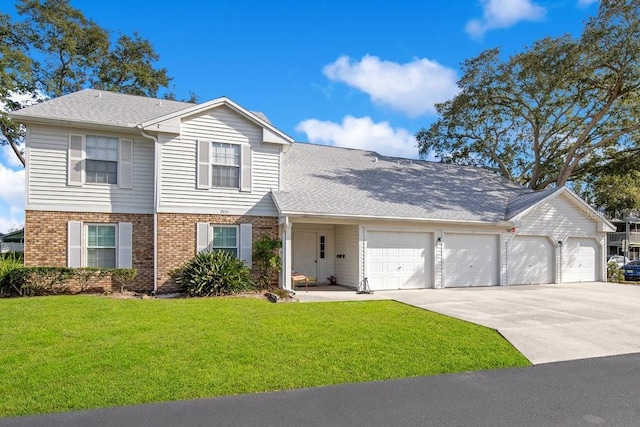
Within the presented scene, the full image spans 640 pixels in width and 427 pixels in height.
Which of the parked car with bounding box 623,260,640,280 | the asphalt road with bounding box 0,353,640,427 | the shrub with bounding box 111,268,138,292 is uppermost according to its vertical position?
the shrub with bounding box 111,268,138,292

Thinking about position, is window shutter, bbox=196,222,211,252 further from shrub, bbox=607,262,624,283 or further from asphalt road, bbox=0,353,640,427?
shrub, bbox=607,262,624,283

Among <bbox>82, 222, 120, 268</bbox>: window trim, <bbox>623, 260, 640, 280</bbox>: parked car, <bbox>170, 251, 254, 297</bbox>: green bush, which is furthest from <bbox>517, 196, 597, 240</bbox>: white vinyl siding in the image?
<bbox>82, 222, 120, 268</bbox>: window trim

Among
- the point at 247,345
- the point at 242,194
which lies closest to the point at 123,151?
the point at 242,194

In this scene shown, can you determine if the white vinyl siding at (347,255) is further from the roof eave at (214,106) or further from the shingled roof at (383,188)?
the roof eave at (214,106)

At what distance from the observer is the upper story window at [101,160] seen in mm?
13320

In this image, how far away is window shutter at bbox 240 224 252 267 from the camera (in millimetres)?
14268

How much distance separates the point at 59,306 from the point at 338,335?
22.4 feet

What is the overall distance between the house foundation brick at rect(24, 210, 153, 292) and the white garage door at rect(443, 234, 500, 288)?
11.0 metres

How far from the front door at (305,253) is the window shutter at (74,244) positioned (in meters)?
7.35

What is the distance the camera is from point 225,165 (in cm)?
1431

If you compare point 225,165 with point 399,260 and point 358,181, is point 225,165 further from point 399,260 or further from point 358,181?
point 399,260

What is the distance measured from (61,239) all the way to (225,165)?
217 inches

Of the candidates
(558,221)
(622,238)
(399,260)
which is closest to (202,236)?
(399,260)

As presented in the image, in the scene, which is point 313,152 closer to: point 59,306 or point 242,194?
point 242,194
